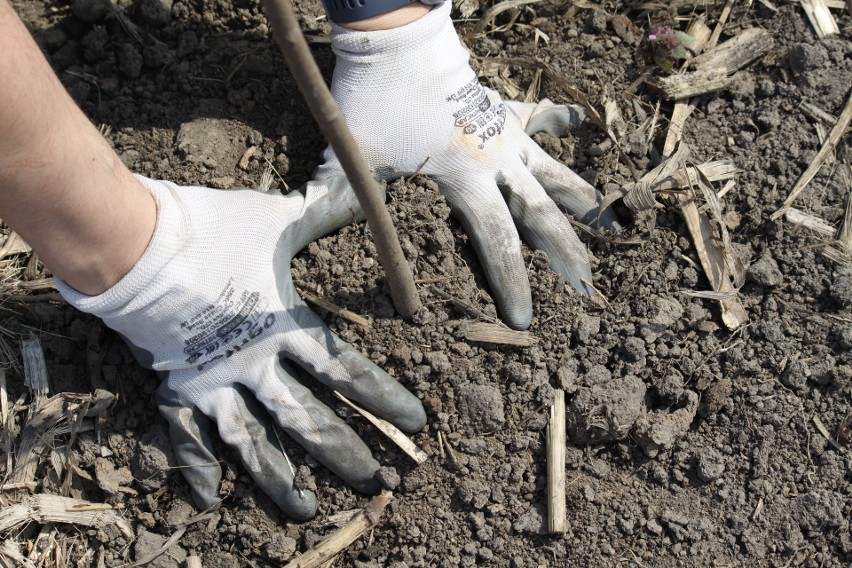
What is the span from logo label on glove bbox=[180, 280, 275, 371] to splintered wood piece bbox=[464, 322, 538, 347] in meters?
0.63

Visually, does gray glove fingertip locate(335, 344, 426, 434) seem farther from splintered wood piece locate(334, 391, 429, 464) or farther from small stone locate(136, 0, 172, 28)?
small stone locate(136, 0, 172, 28)

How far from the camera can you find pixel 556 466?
7.94ft

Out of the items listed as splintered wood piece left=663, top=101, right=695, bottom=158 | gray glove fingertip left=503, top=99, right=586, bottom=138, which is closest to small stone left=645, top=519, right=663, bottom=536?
splintered wood piece left=663, top=101, right=695, bottom=158

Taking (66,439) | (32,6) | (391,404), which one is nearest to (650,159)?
(391,404)

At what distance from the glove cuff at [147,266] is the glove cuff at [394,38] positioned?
31.6 inches

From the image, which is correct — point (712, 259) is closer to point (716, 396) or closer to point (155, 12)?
point (716, 396)

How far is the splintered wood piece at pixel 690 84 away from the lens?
9.76ft

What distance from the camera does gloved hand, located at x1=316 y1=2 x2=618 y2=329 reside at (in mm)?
2600

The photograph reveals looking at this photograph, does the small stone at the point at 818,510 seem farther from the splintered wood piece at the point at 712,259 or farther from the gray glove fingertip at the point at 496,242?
the gray glove fingertip at the point at 496,242

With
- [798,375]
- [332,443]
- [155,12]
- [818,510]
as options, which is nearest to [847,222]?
[798,375]

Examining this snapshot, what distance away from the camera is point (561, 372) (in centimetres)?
250

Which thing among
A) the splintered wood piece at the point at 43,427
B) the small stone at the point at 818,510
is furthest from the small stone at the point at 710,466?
the splintered wood piece at the point at 43,427

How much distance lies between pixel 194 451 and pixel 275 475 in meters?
0.28

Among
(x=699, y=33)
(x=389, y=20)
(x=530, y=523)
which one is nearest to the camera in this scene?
(x=530, y=523)
